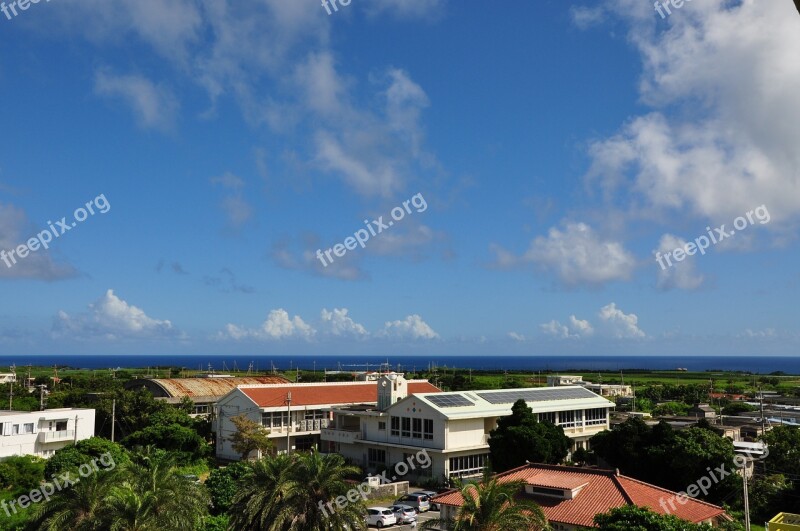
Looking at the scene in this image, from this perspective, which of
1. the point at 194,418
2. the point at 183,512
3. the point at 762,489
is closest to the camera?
the point at 183,512

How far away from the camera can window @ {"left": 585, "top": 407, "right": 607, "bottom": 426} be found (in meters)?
58.1

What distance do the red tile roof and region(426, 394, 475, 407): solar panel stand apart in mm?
14154

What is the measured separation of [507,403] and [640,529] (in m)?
29.5

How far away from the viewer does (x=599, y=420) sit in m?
59.2

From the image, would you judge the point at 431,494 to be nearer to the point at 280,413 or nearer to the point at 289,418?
the point at 289,418

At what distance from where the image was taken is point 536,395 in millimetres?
56344

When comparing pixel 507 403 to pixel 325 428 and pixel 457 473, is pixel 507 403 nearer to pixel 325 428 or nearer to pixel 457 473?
pixel 457 473

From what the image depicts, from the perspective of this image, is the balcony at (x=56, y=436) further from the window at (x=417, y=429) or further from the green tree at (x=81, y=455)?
the window at (x=417, y=429)

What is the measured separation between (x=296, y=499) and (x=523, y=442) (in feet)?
68.1

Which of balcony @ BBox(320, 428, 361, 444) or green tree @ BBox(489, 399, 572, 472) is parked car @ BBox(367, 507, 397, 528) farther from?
balcony @ BBox(320, 428, 361, 444)

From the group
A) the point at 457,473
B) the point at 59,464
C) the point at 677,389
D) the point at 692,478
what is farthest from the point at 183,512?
the point at 677,389

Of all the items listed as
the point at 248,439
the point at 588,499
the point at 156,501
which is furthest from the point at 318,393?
the point at 156,501

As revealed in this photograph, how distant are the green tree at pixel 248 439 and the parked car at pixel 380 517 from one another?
16.1 meters

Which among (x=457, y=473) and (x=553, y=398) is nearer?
(x=457, y=473)
